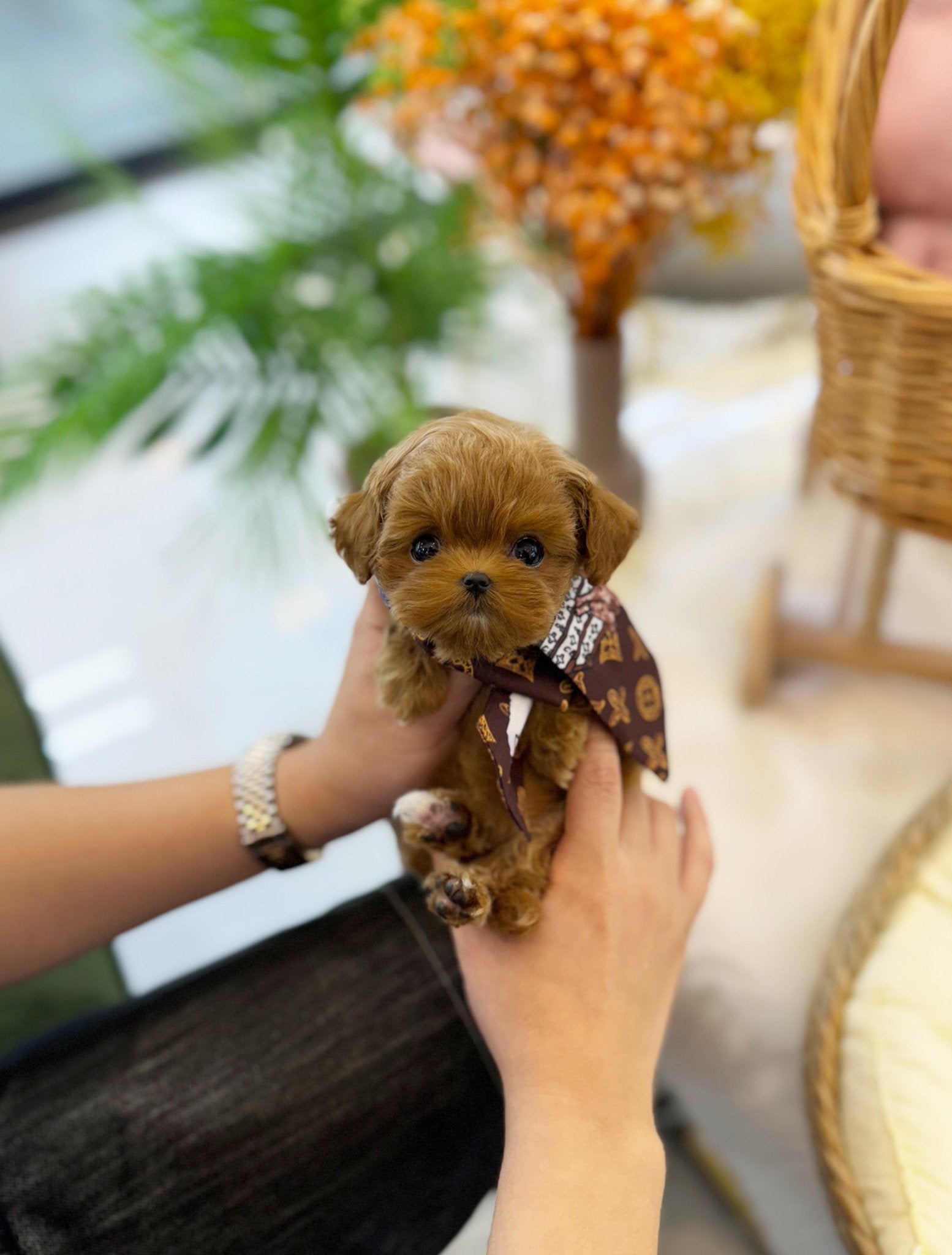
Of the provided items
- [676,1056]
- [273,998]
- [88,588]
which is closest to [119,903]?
[273,998]

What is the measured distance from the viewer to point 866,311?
0.75 m

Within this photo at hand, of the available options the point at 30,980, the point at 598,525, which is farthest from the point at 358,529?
the point at 30,980

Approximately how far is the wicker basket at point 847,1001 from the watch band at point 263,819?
44 centimetres

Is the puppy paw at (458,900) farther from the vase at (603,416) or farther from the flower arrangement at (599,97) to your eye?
the vase at (603,416)

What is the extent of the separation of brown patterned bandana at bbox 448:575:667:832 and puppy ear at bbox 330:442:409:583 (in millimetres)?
86

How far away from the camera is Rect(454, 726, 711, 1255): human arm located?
1.77 ft

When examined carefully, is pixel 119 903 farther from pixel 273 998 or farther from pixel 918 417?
pixel 918 417

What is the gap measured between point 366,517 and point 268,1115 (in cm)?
46

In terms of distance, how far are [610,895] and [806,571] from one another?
976mm

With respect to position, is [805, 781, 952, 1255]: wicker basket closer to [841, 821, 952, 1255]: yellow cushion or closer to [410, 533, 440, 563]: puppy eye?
[841, 821, 952, 1255]: yellow cushion

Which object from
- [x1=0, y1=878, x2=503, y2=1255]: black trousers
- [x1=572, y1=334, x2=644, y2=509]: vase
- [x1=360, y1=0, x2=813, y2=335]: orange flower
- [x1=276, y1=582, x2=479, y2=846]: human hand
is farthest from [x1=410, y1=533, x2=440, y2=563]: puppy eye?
[x1=572, y1=334, x2=644, y2=509]: vase

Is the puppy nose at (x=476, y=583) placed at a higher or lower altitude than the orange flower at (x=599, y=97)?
lower

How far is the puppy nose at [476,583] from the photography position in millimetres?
467

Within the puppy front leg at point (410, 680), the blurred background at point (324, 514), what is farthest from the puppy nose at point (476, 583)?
the blurred background at point (324, 514)
